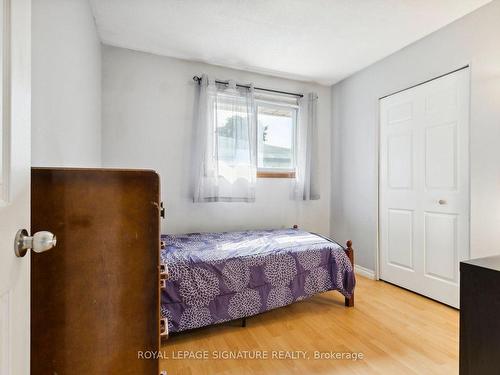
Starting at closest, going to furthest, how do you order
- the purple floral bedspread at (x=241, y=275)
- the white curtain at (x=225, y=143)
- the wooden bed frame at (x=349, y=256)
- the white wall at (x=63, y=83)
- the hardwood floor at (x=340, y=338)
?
the white wall at (x=63, y=83)
the hardwood floor at (x=340, y=338)
the purple floral bedspread at (x=241, y=275)
the wooden bed frame at (x=349, y=256)
the white curtain at (x=225, y=143)

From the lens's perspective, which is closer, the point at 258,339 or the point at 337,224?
the point at 258,339

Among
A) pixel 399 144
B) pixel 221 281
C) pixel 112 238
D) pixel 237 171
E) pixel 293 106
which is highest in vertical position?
pixel 293 106

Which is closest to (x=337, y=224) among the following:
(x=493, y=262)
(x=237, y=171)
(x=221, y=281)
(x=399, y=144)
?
(x=399, y=144)

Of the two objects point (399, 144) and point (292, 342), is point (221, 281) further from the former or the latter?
point (399, 144)

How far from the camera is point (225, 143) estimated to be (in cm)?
299

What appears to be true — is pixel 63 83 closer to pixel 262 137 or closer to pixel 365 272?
pixel 262 137

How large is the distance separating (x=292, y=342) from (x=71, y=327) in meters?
1.48

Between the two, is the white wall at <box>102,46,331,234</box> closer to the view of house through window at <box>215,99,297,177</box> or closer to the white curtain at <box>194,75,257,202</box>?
the white curtain at <box>194,75,257,202</box>

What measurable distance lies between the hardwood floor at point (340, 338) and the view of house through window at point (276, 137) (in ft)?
5.44

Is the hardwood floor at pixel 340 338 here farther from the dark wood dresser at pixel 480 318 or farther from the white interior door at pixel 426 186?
the dark wood dresser at pixel 480 318

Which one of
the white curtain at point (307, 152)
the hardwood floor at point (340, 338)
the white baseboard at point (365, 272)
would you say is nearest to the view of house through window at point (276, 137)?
the white curtain at point (307, 152)

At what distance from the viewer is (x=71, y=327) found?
0.84 metres

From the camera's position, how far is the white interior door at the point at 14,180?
525 mm

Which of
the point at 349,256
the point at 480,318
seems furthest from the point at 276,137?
the point at 480,318
